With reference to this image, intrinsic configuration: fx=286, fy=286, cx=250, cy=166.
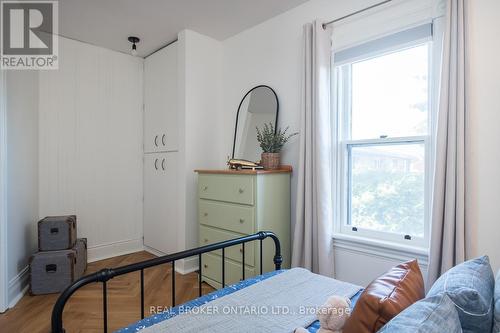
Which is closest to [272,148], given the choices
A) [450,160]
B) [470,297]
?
[450,160]

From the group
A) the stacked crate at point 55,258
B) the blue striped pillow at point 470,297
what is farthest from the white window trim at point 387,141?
the stacked crate at point 55,258

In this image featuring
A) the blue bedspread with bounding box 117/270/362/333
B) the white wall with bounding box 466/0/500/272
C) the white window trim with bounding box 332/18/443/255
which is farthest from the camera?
the white window trim with bounding box 332/18/443/255

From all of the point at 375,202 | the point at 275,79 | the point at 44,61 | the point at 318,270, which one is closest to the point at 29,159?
the point at 44,61

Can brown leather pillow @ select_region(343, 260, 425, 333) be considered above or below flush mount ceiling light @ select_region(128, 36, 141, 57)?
below

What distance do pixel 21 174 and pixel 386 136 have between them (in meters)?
3.10

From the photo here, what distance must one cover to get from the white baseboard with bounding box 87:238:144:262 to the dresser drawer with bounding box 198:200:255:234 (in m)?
1.53

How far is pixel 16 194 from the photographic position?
2461 mm

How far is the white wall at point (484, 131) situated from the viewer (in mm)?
1602

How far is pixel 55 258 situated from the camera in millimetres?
2562

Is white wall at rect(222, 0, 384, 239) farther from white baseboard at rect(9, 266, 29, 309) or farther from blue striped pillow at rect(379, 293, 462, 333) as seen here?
white baseboard at rect(9, 266, 29, 309)

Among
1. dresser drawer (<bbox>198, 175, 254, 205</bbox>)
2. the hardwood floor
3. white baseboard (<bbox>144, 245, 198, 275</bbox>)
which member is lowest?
the hardwood floor

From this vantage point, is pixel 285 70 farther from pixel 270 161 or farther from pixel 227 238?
pixel 227 238

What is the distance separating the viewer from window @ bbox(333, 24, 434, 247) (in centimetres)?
191

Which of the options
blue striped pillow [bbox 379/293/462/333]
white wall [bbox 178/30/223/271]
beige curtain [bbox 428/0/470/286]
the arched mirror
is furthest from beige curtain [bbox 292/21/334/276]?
blue striped pillow [bbox 379/293/462/333]
